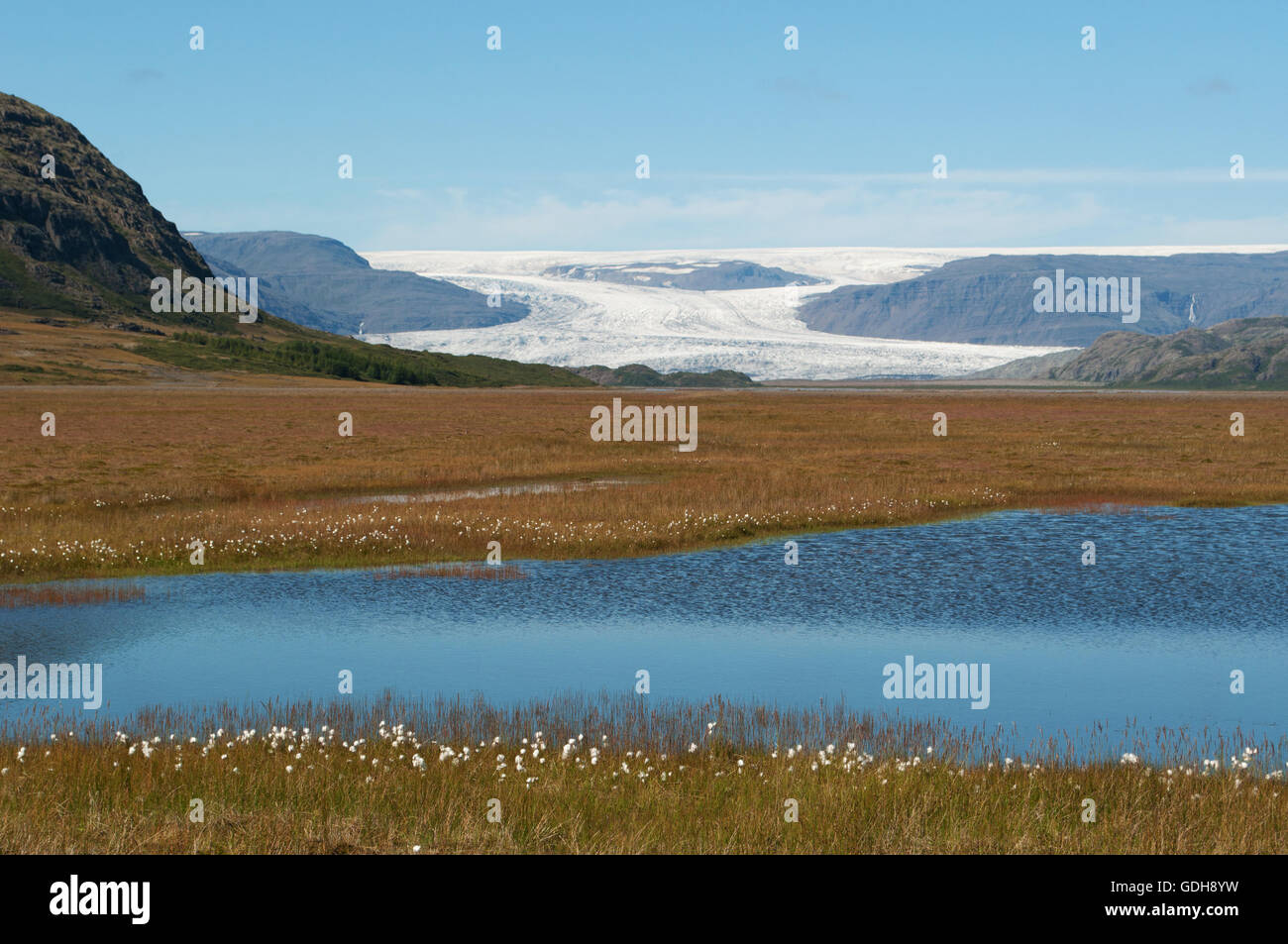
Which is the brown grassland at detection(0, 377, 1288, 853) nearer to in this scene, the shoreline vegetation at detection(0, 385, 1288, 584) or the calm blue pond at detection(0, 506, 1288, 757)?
the shoreline vegetation at detection(0, 385, 1288, 584)

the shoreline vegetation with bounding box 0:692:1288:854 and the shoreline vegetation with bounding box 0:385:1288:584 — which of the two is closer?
the shoreline vegetation with bounding box 0:692:1288:854

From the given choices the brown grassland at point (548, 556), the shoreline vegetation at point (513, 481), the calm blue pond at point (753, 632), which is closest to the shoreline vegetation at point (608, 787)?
the brown grassland at point (548, 556)

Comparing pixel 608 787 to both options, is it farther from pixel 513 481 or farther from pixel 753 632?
pixel 513 481

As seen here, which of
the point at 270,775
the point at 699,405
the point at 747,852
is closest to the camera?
the point at 747,852

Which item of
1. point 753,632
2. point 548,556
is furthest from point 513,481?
point 753,632

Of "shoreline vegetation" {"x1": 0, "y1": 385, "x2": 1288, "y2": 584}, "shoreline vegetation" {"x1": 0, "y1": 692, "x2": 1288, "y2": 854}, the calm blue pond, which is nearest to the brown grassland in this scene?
"shoreline vegetation" {"x1": 0, "y1": 692, "x2": 1288, "y2": 854}
